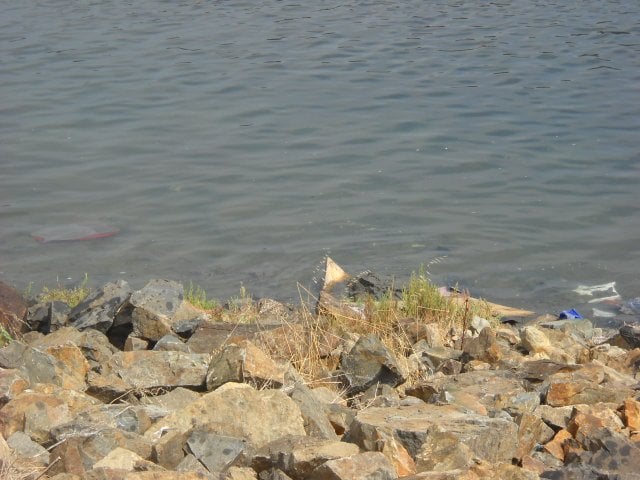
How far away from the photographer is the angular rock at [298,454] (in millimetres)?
3438

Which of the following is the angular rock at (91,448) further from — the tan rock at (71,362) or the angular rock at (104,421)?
the tan rock at (71,362)

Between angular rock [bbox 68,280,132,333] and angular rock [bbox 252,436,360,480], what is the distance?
2616 mm

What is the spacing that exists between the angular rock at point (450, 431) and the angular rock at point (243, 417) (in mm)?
274

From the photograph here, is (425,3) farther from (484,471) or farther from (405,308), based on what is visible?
(484,471)

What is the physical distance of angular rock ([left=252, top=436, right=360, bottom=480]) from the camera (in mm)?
3438

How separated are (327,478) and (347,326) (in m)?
3.04

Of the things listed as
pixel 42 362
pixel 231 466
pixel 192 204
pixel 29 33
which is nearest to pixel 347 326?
pixel 42 362

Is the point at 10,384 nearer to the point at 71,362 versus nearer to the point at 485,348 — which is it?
the point at 71,362

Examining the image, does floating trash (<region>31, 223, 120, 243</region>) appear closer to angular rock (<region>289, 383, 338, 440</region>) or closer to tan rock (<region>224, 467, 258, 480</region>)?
angular rock (<region>289, 383, 338, 440</region>)

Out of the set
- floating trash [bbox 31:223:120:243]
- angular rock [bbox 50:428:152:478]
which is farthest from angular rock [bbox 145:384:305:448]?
floating trash [bbox 31:223:120:243]

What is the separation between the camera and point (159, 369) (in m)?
4.93

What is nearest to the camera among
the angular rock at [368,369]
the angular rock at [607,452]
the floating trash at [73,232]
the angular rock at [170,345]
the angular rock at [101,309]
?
the angular rock at [607,452]

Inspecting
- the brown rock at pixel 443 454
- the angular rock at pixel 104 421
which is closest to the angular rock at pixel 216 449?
the angular rock at pixel 104 421

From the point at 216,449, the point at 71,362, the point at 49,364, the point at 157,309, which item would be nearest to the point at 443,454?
the point at 216,449
